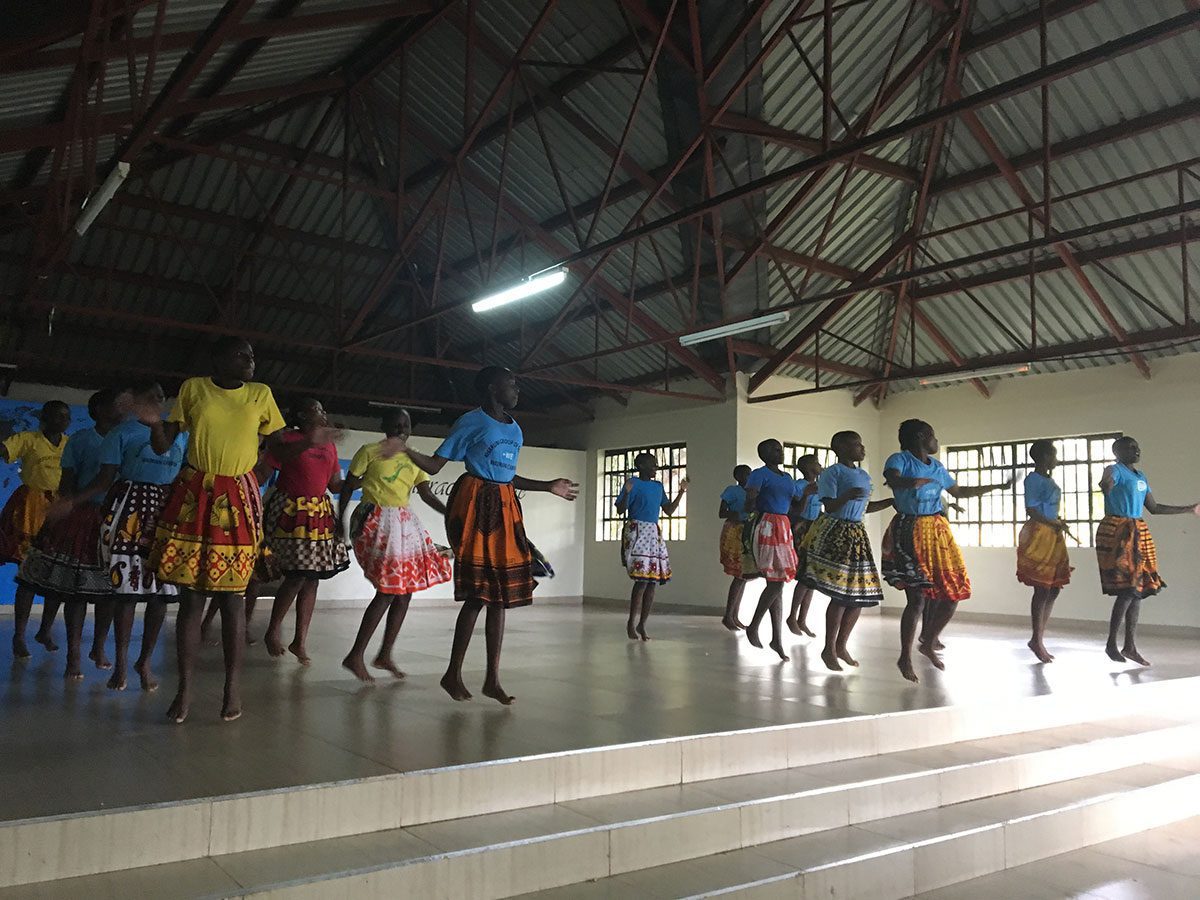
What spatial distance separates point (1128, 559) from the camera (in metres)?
6.48

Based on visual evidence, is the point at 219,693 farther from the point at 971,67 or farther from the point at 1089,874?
the point at 971,67

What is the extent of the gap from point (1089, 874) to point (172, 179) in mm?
11604

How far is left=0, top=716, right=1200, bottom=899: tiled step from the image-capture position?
7.54 feet

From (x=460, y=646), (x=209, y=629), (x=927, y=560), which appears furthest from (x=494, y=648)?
(x=209, y=629)

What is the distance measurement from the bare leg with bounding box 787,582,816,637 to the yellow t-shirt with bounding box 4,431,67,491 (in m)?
5.58

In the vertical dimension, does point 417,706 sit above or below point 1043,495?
below

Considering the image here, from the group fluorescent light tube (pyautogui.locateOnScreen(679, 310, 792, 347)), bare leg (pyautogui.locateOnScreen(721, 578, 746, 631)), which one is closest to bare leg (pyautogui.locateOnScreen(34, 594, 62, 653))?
bare leg (pyautogui.locateOnScreen(721, 578, 746, 631))

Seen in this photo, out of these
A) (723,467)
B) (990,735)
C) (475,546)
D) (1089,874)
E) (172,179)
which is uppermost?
(172,179)

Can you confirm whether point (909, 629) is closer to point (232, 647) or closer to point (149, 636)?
point (232, 647)

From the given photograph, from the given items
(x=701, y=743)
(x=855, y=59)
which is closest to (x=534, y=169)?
(x=855, y=59)

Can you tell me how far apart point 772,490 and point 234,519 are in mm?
4202

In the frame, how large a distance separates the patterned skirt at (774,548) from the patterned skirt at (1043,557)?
1632 mm

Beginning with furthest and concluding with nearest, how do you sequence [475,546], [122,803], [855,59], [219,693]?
[855,59], [219,693], [475,546], [122,803]

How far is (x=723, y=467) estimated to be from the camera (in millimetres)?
12797
